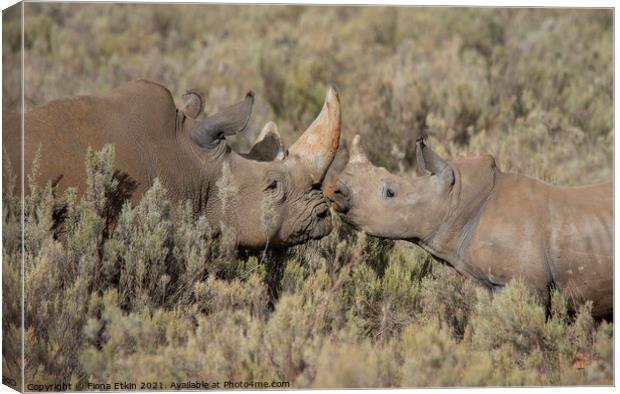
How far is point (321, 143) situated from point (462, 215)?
138cm

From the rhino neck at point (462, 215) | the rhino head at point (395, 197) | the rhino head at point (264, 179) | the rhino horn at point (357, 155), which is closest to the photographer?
the rhino neck at point (462, 215)

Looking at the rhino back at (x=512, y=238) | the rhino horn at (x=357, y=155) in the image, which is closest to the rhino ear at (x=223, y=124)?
the rhino horn at (x=357, y=155)

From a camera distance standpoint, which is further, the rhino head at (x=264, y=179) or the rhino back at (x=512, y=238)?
the rhino head at (x=264, y=179)

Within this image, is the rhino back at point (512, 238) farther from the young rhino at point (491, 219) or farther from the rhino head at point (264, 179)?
the rhino head at point (264, 179)

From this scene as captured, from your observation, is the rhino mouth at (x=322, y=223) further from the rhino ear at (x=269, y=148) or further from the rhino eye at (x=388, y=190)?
the rhino eye at (x=388, y=190)

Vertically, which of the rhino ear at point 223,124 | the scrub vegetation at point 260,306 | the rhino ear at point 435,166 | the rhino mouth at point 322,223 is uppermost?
the rhino ear at point 223,124

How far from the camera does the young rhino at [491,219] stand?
23.9 feet

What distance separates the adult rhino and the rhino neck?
117 centimetres

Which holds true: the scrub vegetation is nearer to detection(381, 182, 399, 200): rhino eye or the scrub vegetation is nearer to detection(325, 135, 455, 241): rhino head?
detection(325, 135, 455, 241): rhino head

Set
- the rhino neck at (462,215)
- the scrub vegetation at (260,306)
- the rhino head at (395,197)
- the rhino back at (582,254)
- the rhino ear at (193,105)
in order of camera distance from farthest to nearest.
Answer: the rhino ear at (193,105) → the rhino head at (395,197) → the rhino neck at (462,215) → the rhino back at (582,254) → the scrub vegetation at (260,306)

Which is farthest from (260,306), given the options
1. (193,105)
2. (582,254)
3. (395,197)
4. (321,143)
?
(193,105)

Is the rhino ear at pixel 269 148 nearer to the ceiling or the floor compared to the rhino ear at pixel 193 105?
nearer to the floor

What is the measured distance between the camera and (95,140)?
308 inches

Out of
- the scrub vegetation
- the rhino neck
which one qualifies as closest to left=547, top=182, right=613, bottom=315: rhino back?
the scrub vegetation
